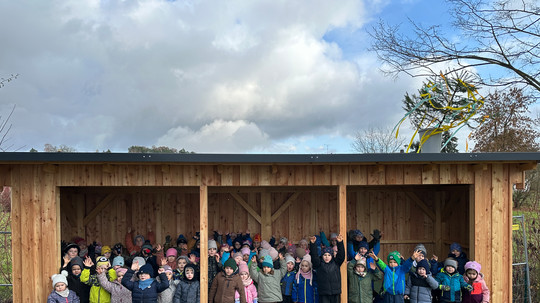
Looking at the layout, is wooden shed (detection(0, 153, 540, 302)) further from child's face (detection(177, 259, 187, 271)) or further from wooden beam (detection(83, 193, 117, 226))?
child's face (detection(177, 259, 187, 271))

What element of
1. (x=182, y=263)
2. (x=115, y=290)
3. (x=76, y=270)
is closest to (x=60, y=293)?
(x=76, y=270)

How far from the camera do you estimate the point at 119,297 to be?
232 inches

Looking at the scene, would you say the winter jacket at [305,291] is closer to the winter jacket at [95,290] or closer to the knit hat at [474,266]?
the knit hat at [474,266]

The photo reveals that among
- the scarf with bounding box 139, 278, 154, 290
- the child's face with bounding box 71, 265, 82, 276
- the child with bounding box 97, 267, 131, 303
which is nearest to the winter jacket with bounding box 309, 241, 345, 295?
the scarf with bounding box 139, 278, 154, 290

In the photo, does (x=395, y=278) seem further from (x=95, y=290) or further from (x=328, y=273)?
(x=95, y=290)

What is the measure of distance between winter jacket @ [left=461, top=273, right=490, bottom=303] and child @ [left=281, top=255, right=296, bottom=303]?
267cm

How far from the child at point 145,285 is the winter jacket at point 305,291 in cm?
193

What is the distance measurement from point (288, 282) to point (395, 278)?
1619 millimetres

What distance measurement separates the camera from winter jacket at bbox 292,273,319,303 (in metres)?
6.27

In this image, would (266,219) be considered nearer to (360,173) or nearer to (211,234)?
(211,234)

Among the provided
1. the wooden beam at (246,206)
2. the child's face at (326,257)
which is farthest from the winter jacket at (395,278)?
the wooden beam at (246,206)

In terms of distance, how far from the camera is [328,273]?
6094 mm

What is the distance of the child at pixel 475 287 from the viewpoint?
250 inches

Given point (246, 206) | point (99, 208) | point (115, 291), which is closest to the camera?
point (115, 291)
